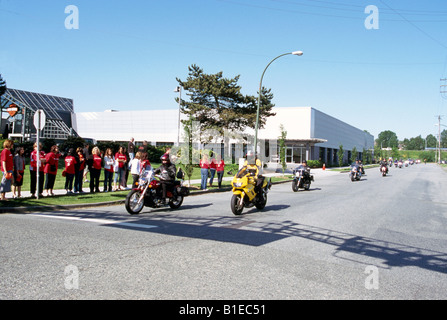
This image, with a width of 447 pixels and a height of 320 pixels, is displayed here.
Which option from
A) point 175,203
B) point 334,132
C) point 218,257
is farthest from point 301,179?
point 334,132

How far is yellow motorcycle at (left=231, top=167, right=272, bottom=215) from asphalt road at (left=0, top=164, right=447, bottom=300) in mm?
480

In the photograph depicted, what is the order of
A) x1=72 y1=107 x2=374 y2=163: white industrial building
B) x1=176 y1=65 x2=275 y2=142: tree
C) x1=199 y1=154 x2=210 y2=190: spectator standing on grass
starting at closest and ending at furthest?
x1=199 y1=154 x2=210 y2=190: spectator standing on grass
x1=176 y1=65 x2=275 y2=142: tree
x1=72 y1=107 x2=374 y2=163: white industrial building

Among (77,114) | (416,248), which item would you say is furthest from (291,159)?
(416,248)

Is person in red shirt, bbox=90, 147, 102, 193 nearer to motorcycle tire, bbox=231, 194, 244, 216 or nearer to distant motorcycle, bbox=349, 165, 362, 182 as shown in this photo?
motorcycle tire, bbox=231, 194, 244, 216

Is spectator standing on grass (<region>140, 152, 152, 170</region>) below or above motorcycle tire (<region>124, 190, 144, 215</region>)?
above

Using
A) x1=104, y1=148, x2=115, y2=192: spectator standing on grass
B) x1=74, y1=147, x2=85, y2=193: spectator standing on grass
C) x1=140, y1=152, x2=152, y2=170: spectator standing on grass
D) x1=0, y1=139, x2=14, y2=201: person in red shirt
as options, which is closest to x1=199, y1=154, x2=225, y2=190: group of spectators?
x1=104, y1=148, x2=115, y2=192: spectator standing on grass

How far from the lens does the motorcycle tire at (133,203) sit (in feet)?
30.8

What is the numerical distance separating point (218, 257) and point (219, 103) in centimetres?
3385

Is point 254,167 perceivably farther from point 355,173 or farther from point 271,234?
point 355,173

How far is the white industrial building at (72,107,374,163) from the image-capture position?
179 feet

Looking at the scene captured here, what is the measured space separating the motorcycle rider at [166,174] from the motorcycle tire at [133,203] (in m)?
0.79

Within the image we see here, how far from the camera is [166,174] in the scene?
34.6ft
